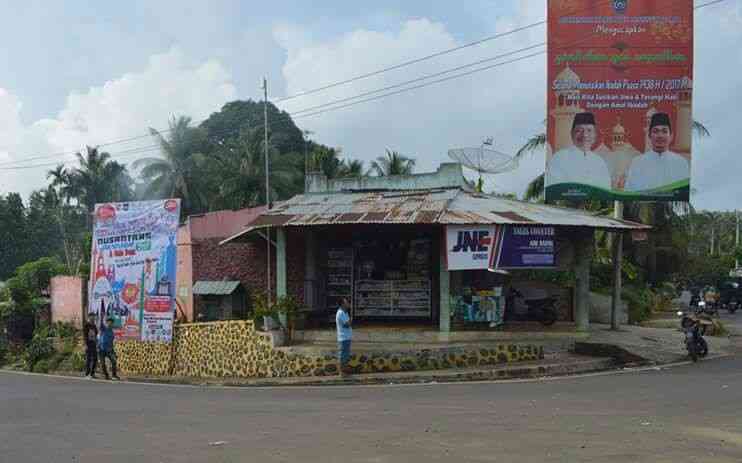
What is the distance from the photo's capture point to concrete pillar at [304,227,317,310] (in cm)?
2305

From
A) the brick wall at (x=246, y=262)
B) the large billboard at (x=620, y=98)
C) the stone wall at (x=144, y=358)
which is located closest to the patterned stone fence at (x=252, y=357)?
the stone wall at (x=144, y=358)

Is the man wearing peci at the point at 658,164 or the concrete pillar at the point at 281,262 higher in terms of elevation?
the man wearing peci at the point at 658,164

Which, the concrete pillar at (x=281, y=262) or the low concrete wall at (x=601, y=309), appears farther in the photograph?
the low concrete wall at (x=601, y=309)

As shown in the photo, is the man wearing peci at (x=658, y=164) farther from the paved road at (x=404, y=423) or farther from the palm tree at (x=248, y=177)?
the palm tree at (x=248, y=177)

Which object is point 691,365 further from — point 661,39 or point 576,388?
point 661,39

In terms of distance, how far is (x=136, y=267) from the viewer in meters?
22.0

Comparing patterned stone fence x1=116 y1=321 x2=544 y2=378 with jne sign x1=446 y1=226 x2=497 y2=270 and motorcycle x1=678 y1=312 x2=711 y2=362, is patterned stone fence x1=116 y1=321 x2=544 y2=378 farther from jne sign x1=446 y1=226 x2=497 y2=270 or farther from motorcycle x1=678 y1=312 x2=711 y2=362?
motorcycle x1=678 y1=312 x2=711 y2=362

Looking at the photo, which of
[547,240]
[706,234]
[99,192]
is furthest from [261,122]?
[706,234]

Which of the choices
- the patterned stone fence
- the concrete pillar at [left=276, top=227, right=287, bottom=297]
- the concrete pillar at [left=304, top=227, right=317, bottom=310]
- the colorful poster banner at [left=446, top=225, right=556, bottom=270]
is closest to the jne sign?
the colorful poster banner at [left=446, top=225, right=556, bottom=270]

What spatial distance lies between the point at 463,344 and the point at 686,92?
31.4 feet

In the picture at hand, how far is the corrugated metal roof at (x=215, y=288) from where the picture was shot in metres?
24.3

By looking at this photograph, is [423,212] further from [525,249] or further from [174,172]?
[174,172]

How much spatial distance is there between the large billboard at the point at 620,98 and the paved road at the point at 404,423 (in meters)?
7.65

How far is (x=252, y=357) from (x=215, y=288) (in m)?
5.88
